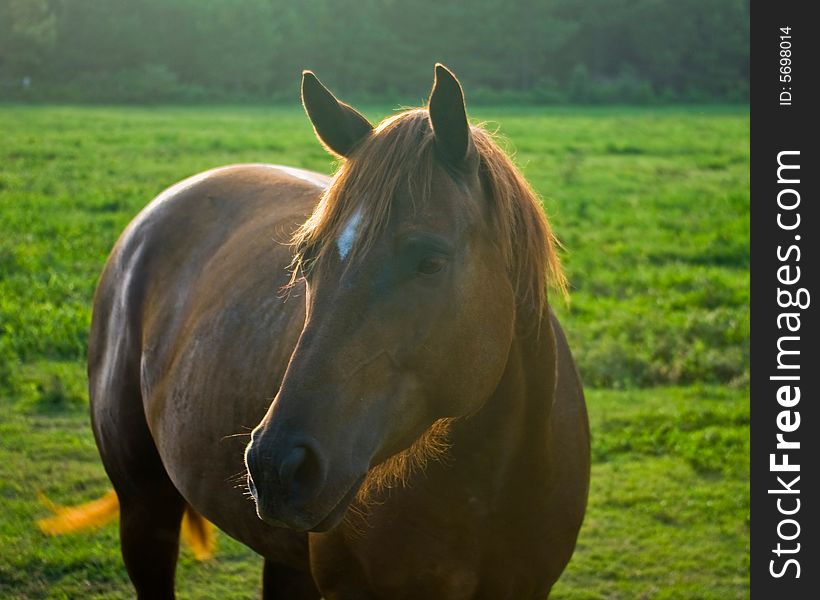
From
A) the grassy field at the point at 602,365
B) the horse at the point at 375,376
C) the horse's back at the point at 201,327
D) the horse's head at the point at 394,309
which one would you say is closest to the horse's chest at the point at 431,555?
the horse at the point at 375,376

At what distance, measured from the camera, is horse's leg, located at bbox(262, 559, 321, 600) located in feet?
10.9

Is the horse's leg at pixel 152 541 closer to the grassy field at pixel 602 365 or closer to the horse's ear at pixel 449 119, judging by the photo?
the grassy field at pixel 602 365

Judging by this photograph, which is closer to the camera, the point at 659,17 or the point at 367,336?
the point at 367,336

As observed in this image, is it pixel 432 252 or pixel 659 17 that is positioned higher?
pixel 659 17

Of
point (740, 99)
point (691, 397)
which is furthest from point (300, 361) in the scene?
point (740, 99)

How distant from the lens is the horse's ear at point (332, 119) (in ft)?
7.35

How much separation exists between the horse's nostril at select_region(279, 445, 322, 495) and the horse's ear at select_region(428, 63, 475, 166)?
741mm

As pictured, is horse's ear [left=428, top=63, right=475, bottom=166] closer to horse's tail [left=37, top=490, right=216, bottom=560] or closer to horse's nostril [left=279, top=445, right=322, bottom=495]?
horse's nostril [left=279, top=445, right=322, bottom=495]

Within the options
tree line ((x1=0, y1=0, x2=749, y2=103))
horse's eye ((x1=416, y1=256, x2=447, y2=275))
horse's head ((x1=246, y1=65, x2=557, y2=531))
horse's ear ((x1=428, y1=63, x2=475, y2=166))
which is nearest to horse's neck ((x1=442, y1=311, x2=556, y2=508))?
horse's head ((x1=246, y1=65, x2=557, y2=531))

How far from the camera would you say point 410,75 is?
48500 millimetres

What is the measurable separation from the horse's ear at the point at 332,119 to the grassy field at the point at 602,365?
0.47 m

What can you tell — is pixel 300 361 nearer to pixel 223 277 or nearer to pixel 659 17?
pixel 223 277
